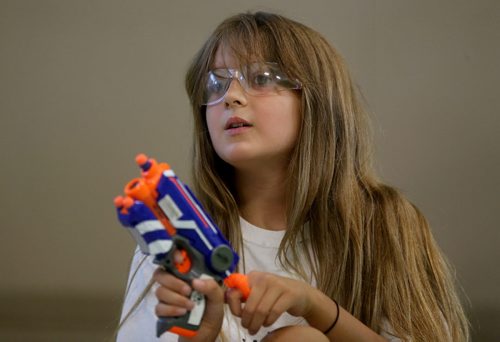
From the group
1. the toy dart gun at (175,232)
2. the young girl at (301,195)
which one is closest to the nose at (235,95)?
the young girl at (301,195)

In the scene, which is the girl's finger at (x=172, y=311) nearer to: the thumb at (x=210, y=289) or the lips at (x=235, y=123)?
the thumb at (x=210, y=289)

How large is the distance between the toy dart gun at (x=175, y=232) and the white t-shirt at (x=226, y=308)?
25 cm

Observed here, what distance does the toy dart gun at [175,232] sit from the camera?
0.54 m

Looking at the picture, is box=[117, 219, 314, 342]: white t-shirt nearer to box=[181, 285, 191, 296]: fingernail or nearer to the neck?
the neck

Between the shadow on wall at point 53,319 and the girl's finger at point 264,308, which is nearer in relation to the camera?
the girl's finger at point 264,308

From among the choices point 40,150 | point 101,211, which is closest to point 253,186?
point 101,211

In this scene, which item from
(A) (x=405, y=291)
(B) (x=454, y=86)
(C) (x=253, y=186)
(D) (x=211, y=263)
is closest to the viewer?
(D) (x=211, y=263)

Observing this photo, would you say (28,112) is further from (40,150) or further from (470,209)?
(470,209)

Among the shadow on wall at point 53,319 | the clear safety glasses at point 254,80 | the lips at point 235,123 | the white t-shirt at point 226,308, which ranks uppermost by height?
the clear safety glasses at point 254,80

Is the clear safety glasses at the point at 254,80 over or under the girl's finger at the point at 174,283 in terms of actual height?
over

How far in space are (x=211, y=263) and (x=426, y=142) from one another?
0.96 metres

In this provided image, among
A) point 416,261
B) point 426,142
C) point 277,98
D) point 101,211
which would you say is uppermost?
point 277,98

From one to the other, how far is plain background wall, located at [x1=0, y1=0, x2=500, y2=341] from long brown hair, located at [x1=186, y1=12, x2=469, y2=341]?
49 centimetres

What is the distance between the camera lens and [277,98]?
85cm
